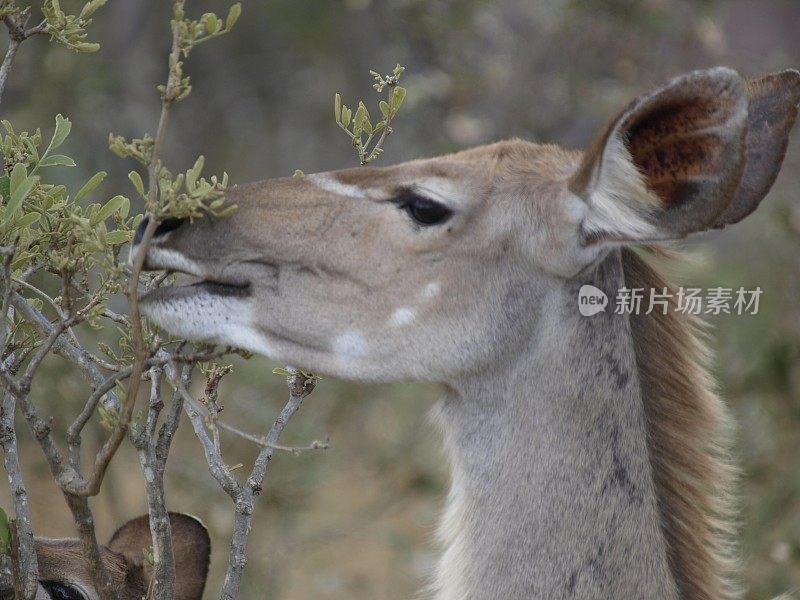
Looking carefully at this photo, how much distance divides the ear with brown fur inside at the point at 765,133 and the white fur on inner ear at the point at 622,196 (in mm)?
241

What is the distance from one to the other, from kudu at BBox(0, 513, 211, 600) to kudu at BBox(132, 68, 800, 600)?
31.0 inches

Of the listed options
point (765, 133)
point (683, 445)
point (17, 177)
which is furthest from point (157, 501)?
point (765, 133)

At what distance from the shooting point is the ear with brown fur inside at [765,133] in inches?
128

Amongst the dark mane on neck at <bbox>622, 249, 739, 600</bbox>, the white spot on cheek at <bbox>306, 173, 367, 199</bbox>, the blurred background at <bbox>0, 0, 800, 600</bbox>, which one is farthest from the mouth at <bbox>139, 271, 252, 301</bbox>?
the blurred background at <bbox>0, 0, 800, 600</bbox>

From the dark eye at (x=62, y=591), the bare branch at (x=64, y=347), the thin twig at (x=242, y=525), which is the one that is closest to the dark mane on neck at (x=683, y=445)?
the thin twig at (x=242, y=525)

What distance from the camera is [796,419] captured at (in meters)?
7.64

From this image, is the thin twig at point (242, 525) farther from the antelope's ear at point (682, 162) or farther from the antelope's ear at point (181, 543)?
the antelope's ear at point (682, 162)

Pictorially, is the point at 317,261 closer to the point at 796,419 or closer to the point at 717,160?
the point at 717,160

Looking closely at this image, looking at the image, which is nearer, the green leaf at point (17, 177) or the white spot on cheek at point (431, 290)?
the green leaf at point (17, 177)

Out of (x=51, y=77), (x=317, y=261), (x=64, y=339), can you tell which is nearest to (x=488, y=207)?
(x=317, y=261)

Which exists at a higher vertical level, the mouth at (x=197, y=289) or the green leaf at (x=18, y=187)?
the green leaf at (x=18, y=187)

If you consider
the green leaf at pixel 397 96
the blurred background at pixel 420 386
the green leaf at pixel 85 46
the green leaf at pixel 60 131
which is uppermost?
the green leaf at pixel 85 46

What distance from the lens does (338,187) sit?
3387 mm

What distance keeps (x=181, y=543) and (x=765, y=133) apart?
7.09 feet
